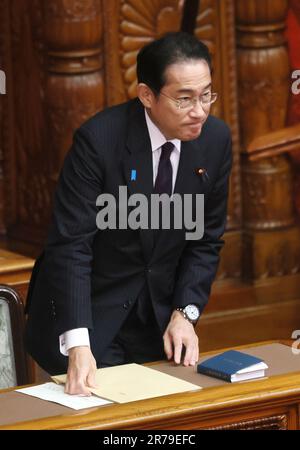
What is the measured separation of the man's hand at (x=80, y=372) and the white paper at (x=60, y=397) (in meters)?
0.02

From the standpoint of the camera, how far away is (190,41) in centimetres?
308

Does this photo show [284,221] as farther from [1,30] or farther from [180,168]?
[180,168]

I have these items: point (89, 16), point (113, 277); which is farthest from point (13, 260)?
point (89, 16)

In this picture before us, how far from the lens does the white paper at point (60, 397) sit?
2.71 m

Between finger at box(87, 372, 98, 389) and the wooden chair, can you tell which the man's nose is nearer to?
finger at box(87, 372, 98, 389)

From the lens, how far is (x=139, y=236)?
129 inches

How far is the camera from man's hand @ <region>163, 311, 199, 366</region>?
122 inches

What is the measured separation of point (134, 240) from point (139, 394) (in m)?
Answer: 0.64
